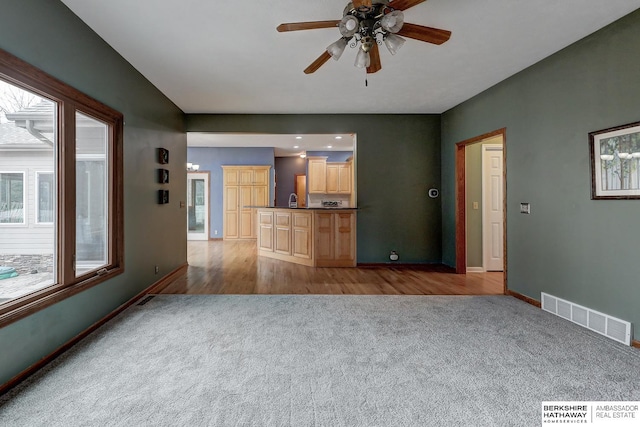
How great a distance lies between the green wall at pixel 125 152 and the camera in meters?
2.09

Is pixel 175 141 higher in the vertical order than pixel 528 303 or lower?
higher

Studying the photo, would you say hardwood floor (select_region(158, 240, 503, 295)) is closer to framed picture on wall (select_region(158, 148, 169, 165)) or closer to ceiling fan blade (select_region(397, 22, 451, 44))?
framed picture on wall (select_region(158, 148, 169, 165))

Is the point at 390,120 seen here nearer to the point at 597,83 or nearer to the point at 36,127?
the point at 597,83

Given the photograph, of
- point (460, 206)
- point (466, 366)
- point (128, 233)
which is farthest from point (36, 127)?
point (460, 206)

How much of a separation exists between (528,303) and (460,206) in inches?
78.0

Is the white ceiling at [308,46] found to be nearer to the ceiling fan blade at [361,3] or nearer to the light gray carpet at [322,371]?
the ceiling fan blade at [361,3]

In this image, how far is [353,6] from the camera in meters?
2.14

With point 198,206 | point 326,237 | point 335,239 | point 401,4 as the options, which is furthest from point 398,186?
point 198,206

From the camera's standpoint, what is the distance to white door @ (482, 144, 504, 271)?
17.5ft

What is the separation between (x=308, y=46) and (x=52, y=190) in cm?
255

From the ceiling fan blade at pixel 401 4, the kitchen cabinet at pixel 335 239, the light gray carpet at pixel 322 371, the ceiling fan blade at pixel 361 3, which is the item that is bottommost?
the light gray carpet at pixel 322 371

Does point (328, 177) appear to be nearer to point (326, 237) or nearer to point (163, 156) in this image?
point (326, 237)

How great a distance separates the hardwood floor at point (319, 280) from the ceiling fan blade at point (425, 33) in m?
2.85

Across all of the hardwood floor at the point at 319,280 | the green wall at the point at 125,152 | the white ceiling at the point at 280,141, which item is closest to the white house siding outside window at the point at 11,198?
the green wall at the point at 125,152
